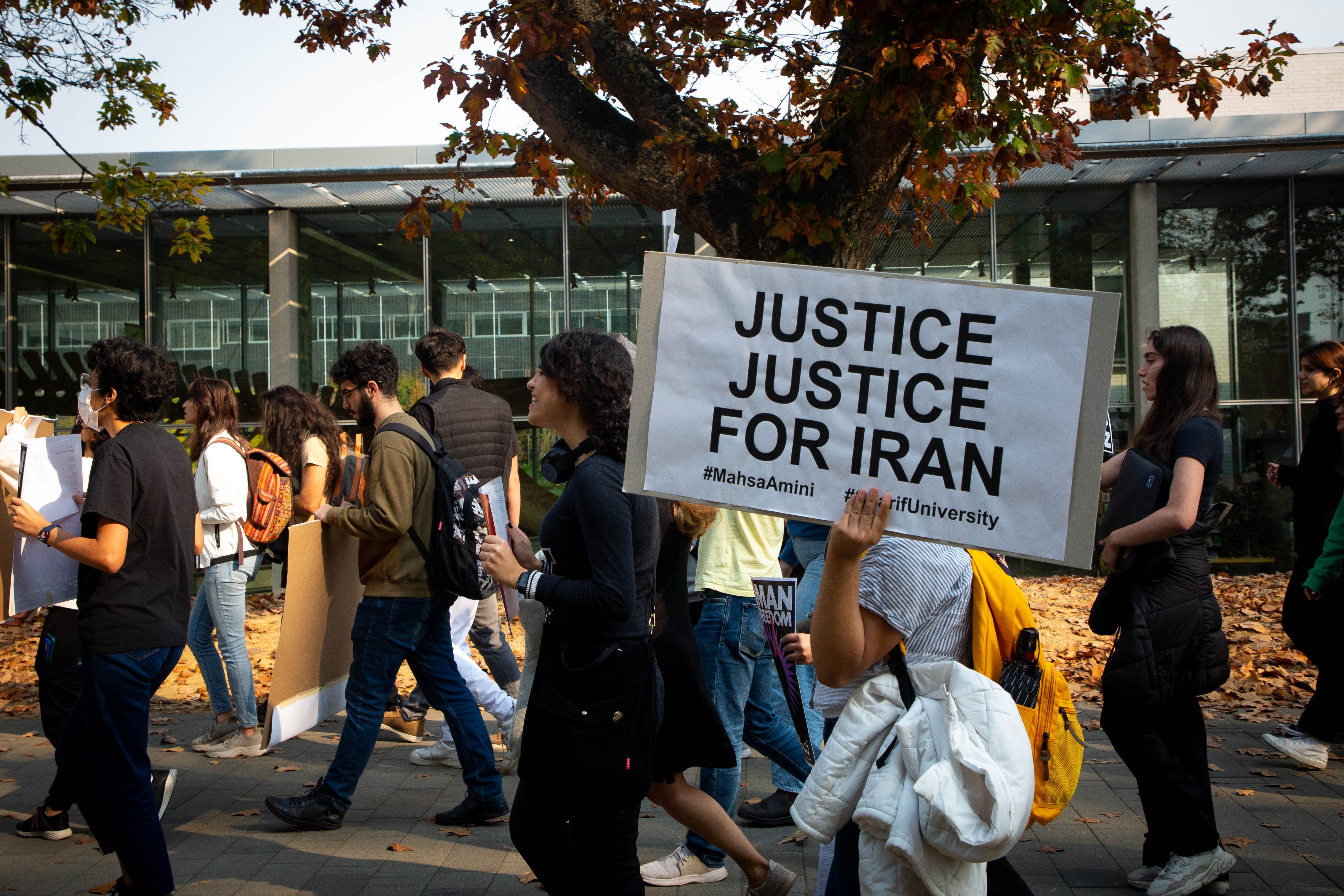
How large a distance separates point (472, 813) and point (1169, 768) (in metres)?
3.00

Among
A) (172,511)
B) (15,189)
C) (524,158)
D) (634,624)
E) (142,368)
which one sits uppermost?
(15,189)

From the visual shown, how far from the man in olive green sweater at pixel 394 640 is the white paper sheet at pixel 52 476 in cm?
104

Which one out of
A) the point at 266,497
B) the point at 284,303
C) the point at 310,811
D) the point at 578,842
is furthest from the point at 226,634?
the point at 284,303

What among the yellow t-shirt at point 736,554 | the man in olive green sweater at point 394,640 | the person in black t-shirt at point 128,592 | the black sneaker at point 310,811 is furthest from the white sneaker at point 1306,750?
the person in black t-shirt at point 128,592

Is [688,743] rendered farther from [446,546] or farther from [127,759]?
[127,759]

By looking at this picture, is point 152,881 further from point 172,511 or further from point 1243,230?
point 1243,230

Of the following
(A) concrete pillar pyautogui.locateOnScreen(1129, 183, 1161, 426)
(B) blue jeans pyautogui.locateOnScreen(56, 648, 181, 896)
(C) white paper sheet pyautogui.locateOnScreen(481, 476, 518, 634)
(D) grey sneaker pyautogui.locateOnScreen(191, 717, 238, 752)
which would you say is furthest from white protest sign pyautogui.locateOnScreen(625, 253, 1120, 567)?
(A) concrete pillar pyautogui.locateOnScreen(1129, 183, 1161, 426)

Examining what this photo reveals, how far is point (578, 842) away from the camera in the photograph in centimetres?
300

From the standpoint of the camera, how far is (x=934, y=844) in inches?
87.0

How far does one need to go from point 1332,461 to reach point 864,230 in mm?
2867

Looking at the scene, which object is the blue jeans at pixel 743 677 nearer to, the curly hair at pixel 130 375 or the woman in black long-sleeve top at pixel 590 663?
the woman in black long-sleeve top at pixel 590 663

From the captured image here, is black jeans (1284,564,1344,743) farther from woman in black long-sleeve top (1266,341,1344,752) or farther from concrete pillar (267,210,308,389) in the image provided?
concrete pillar (267,210,308,389)

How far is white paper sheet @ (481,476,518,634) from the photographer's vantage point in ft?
10.7

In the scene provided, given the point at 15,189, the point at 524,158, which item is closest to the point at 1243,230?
the point at 524,158
